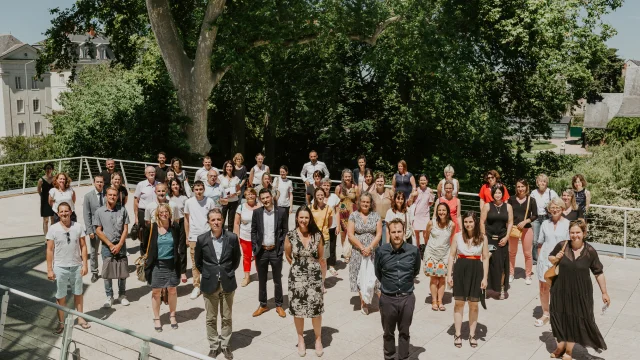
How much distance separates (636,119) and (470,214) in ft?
108

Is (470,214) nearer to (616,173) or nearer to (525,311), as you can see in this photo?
(525,311)

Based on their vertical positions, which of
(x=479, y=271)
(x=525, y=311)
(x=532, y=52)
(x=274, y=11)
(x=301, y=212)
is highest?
(x=274, y=11)

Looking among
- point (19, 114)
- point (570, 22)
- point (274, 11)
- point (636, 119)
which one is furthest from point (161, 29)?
point (19, 114)

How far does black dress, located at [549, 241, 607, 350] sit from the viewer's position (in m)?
7.01

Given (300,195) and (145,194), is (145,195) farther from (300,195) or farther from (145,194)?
(300,195)

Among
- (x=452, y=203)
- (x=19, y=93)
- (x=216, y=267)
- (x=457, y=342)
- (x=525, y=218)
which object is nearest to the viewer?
(x=216, y=267)

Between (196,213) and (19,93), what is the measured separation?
81013 millimetres

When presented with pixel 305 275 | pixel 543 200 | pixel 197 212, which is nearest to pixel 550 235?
pixel 543 200

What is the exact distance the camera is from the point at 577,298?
23.1 ft

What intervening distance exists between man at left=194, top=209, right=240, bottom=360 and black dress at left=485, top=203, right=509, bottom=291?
4.07 m

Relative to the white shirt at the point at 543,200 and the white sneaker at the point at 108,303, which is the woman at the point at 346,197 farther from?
the white sneaker at the point at 108,303

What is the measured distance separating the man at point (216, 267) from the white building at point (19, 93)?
76510 millimetres

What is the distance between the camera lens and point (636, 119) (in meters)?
36.0

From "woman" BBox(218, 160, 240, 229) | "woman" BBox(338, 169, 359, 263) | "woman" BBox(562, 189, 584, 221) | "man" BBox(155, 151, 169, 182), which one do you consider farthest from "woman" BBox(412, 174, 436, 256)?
"man" BBox(155, 151, 169, 182)
